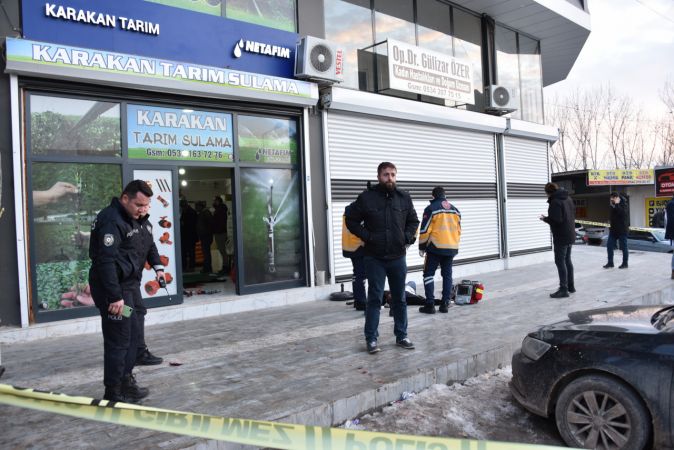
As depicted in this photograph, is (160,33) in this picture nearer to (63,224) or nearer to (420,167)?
(63,224)

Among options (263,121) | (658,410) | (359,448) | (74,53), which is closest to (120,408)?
A: (359,448)

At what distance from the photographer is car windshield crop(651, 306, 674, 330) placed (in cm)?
359

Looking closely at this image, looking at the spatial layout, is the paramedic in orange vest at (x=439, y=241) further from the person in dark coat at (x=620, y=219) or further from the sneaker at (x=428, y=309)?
the person in dark coat at (x=620, y=219)

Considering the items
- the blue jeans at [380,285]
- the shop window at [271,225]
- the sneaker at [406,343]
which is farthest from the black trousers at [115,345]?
the shop window at [271,225]

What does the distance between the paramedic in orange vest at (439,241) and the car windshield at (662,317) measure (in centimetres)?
359

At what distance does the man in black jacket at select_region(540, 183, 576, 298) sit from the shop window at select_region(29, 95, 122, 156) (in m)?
7.03

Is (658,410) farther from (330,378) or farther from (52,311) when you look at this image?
(52,311)

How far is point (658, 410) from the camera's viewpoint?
3.20m

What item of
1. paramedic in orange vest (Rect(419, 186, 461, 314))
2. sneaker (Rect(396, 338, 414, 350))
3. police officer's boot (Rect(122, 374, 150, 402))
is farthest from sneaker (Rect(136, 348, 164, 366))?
paramedic in orange vest (Rect(419, 186, 461, 314))

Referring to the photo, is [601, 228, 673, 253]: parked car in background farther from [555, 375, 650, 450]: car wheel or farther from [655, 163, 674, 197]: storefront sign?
[555, 375, 650, 450]: car wheel

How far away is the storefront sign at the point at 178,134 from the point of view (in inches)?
293

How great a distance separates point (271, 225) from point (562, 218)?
500 centimetres

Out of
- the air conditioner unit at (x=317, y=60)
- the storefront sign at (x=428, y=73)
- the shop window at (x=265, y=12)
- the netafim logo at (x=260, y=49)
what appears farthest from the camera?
the storefront sign at (x=428, y=73)

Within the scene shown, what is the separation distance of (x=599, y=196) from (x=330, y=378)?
3612 centimetres
